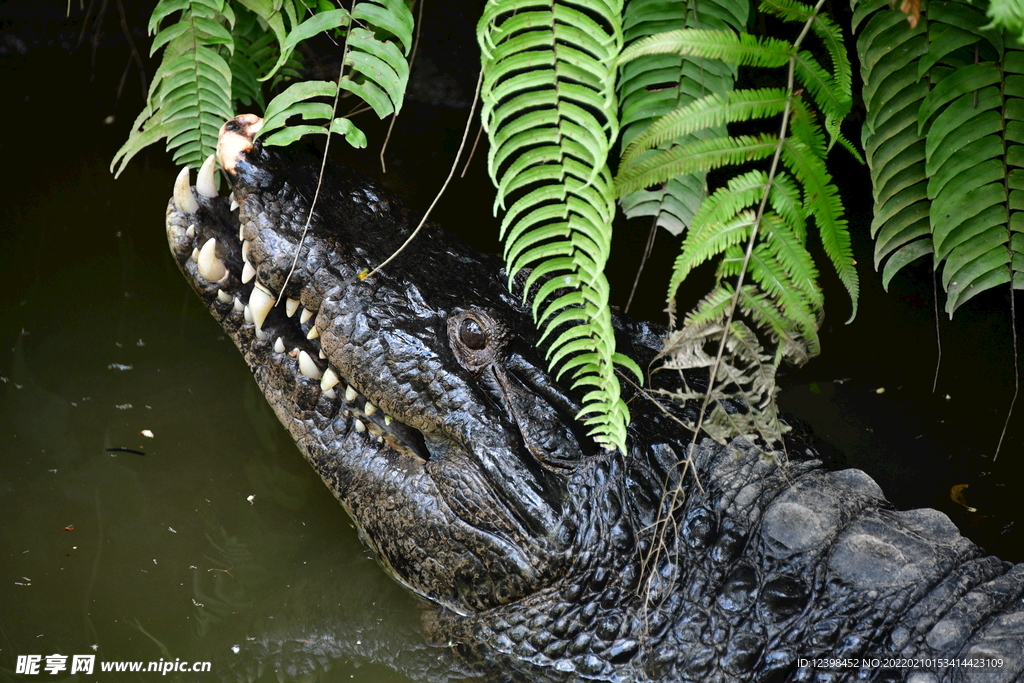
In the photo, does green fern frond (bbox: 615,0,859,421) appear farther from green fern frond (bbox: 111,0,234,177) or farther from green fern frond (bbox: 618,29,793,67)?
green fern frond (bbox: 111,0,234,177)

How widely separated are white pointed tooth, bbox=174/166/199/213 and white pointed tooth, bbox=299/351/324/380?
0.55m

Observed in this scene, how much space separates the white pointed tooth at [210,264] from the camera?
7.58 feet

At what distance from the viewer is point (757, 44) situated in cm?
153

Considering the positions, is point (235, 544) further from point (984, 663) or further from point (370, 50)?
point (984, 663)

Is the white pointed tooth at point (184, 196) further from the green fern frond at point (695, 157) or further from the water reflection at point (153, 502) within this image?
the green fern frond at point (695, 157)

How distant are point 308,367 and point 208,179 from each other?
0.64m

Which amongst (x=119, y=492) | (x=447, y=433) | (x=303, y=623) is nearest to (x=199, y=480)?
(x=119, y=492)

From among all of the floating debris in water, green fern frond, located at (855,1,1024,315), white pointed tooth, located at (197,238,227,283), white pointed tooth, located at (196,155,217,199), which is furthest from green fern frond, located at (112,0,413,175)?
green fern frond, located at (855,1,1024,315)

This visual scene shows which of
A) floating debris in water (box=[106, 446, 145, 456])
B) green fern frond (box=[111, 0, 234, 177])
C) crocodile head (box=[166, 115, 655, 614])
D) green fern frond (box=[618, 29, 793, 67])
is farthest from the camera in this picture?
floating debris in water (box=[106, 446, 145, 456])

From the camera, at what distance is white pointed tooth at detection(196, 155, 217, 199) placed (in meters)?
2.34

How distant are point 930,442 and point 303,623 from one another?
217cm

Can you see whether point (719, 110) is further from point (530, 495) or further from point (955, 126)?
point (530, 495)

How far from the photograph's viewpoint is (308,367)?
235 centimetres

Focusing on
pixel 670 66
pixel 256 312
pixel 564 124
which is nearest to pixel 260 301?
pixel 256 312
